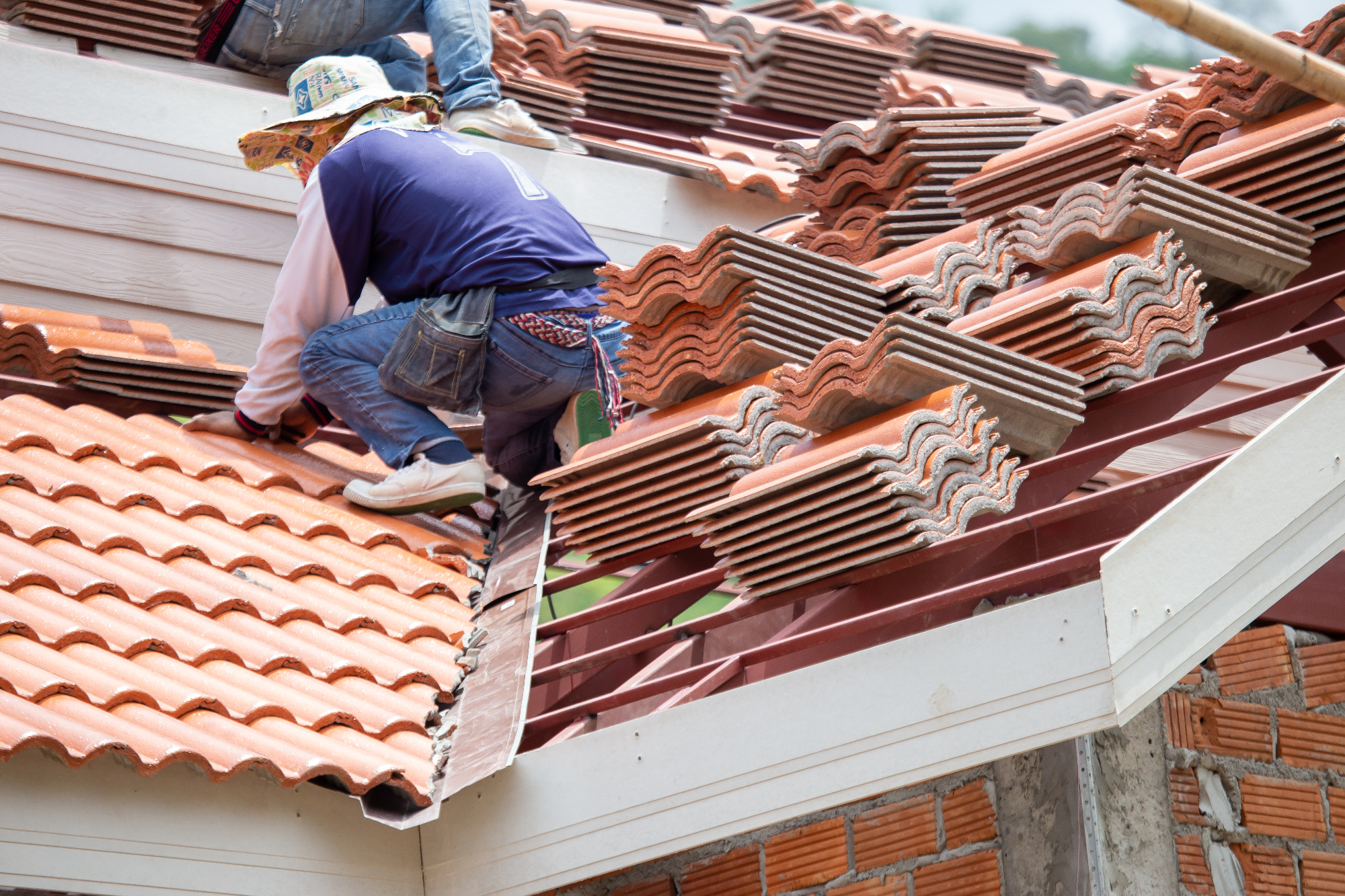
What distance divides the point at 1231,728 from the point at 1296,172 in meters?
1.48

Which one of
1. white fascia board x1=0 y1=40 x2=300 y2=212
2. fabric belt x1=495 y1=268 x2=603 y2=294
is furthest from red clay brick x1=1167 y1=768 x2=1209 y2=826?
white fascia board x1=0 y1=40 x2=300 y2=212

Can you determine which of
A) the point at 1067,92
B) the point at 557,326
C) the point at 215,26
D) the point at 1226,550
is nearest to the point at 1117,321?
the point at 1226,550

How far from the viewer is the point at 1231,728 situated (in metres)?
4.14

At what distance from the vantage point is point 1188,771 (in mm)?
3988

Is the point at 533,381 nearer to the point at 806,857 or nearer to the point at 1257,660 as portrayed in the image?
the point at 806,857

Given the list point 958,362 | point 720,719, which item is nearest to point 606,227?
→ point 958,362

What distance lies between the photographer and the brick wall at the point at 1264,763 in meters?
3.97

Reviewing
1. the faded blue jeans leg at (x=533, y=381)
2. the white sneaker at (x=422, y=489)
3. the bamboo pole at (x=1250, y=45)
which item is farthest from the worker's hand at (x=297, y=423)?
the bamboo pole at (x=1250, y=45)

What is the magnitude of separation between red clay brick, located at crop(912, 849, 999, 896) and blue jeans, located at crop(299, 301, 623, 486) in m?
1.74

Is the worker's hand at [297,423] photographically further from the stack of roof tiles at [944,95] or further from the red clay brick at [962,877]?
the stack of roof tiles at [944,95]

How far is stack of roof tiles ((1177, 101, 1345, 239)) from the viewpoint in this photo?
4098 millimetres

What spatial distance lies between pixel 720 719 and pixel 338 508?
1.92 metres

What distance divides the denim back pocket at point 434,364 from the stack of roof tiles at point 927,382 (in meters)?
1.21

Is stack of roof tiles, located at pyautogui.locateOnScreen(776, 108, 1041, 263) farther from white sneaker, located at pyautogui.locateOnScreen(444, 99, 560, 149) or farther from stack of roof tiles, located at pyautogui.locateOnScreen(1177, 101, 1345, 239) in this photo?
stack of roof tiles, located at pyautogui.locateOnScreen(1177, 101, 1345, 239)
